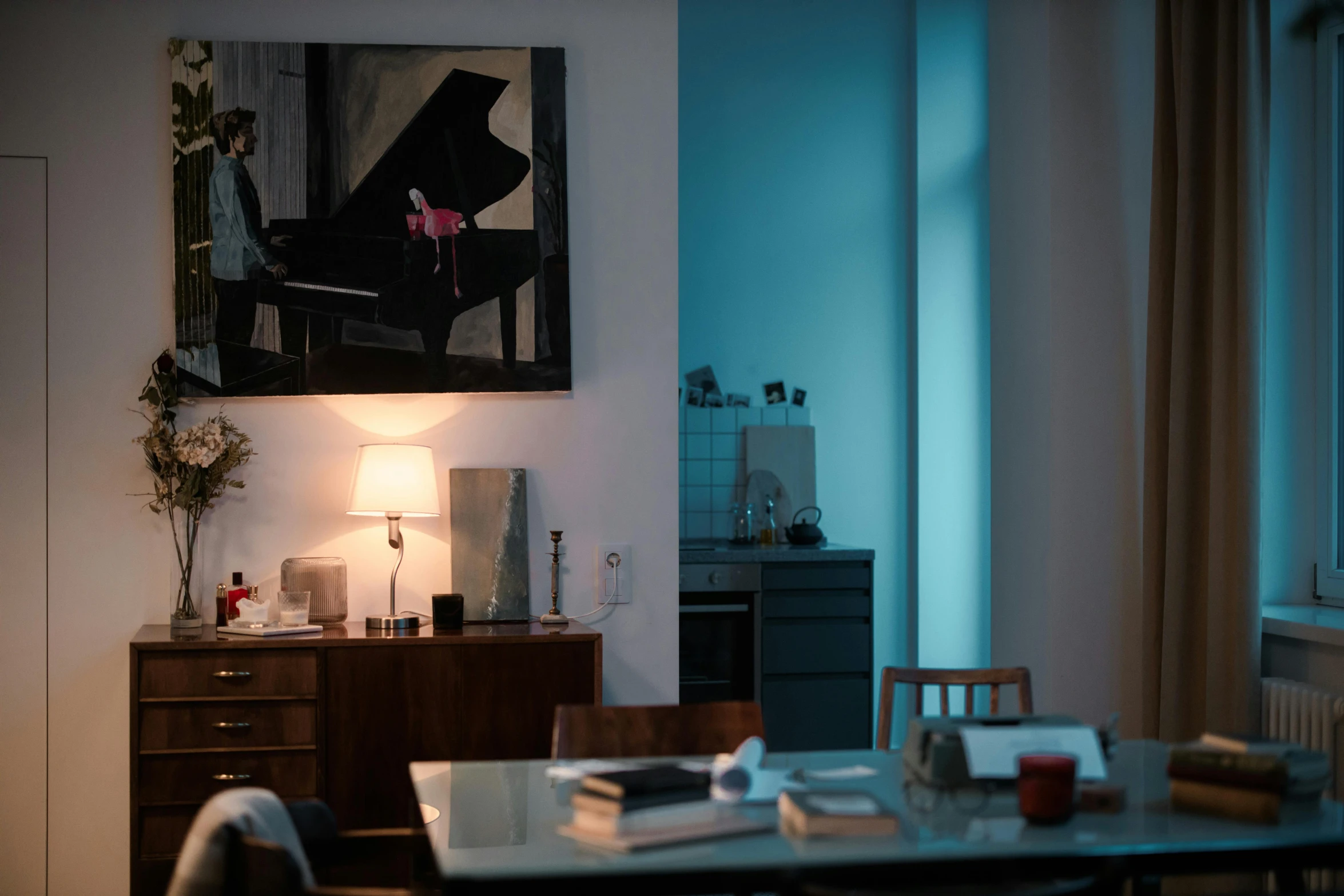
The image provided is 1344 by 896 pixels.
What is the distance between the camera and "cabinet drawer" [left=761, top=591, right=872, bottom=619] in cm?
488

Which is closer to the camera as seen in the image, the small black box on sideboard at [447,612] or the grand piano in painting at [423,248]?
the small black box on sideboard at [447,612]

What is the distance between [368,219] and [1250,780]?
275cm

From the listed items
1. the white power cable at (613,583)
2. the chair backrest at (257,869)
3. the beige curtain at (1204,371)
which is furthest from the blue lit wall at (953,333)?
the chair backrest at (257,869)

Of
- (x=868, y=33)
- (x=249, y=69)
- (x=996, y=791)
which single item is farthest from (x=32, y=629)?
(x=868, y=33)

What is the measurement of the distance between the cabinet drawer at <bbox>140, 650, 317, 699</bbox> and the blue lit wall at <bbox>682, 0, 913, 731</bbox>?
115 inches

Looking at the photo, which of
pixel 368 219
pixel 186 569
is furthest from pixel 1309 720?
pixel 186 569

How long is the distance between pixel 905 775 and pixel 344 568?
6.50ft

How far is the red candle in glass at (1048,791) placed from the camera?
5.67 ft

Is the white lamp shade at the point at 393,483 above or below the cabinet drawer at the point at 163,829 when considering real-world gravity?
above

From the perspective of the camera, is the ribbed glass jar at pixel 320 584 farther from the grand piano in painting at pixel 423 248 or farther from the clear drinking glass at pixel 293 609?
the grand piano in painting at pixel 423 248

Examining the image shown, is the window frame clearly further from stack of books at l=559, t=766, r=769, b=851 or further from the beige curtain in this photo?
stack of books at l=559, t=766, r=769, b=851

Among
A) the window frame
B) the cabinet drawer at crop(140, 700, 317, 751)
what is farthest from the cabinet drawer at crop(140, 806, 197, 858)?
the window frame

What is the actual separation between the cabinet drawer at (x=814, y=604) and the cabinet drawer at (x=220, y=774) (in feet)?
7.54

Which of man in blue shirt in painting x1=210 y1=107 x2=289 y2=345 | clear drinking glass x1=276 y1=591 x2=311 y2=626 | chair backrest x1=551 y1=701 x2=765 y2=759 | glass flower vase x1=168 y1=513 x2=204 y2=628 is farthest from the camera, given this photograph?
man in blue shirt in painting x1=210 y1=107 x2=289 y2=345
